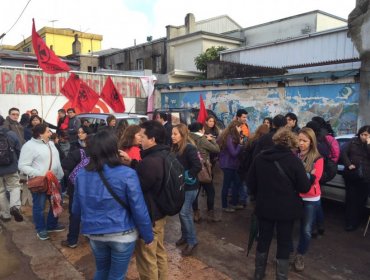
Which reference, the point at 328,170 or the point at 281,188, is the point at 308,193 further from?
the point at 328,170

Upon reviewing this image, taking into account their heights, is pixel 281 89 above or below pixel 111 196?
above

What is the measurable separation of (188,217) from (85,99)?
25.3ft

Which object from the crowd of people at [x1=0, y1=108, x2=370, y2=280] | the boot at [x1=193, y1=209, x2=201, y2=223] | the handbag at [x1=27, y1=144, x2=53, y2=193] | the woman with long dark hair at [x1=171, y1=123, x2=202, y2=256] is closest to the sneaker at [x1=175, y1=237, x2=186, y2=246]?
the crowd of people at [x1=0, y1=108, x2=370, y2=280]

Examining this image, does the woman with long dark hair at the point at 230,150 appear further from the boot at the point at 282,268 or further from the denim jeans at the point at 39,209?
the denim jeans at the point at 39,209

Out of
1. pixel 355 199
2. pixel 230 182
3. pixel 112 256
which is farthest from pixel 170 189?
pixel 355 199

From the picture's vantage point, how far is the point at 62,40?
4253 cm

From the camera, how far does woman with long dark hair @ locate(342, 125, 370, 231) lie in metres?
5.43

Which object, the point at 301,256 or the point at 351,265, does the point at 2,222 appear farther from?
the point at 351,265

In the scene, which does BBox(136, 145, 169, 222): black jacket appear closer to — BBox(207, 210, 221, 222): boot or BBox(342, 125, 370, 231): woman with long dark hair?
BBox(207, 210, 221, 222): boot

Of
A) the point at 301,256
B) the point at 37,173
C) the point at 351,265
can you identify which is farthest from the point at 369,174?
the point at 37,173

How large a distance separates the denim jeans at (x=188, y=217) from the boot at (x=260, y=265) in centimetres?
109

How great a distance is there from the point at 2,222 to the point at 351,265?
5499 millimetres

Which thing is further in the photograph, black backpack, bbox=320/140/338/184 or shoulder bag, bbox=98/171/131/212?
black backpack, bbox=320/140/338/184

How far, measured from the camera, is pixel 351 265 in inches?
182
